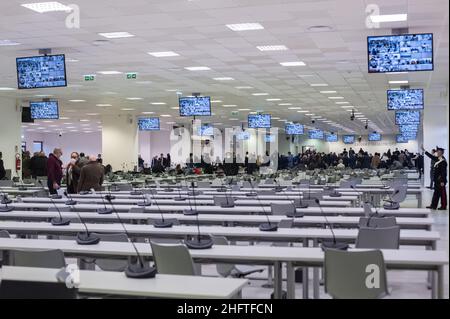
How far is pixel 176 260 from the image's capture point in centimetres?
428

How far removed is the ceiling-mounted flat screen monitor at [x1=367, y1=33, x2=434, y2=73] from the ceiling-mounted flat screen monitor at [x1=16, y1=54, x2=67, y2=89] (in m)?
4.75

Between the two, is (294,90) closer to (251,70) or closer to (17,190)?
(251,70)

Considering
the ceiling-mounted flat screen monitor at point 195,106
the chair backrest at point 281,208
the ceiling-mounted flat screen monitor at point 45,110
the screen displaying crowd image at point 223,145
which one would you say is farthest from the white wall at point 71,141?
the chair backrest at point 281,208

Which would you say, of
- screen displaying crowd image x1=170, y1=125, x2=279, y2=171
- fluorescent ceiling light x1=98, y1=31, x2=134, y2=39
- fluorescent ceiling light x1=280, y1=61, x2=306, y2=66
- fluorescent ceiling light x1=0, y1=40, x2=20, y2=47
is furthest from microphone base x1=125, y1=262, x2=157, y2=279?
screen displaying crowd image x1=170, y1=125, x2=279, y2=171

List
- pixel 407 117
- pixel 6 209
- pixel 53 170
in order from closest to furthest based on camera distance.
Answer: pixel 6 209 < pixel 53 170 < pixel 407 117

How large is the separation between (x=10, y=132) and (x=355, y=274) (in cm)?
1636

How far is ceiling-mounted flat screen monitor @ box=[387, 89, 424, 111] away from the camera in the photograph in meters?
13.9

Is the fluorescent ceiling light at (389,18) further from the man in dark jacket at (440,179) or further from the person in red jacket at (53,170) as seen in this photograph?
the person in red jacket at (53,170)

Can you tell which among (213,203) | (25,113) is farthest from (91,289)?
(25,113)

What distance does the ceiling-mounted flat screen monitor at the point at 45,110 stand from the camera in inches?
646

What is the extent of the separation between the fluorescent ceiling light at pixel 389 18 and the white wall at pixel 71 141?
125 feet

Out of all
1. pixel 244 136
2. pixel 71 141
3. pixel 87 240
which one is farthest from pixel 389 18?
pixel 71 141

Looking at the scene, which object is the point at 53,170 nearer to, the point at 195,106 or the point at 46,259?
the point at 195,106

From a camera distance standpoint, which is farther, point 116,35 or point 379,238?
point 116,35
